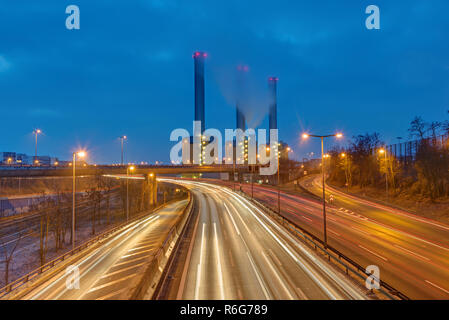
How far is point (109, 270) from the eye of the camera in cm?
1938

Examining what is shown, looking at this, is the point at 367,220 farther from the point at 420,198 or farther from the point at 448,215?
the point at 420,198

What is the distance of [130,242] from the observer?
94.3ft

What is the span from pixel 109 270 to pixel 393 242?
27156 mm

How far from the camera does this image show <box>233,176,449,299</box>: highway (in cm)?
1617

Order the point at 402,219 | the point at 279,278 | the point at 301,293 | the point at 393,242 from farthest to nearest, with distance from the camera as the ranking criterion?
the point at 402,219 → the point at 393,242 → the point at 279,278 → the point at 301,293

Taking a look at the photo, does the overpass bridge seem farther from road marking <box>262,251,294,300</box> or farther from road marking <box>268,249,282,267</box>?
road marking <box>262,251,294,300</box>

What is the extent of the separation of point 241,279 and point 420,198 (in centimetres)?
4653

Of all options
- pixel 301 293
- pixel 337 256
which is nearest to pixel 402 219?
pixel 337 256

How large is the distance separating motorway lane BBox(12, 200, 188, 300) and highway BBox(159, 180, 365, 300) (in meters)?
3.42

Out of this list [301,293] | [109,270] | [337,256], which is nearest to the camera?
[301,293]

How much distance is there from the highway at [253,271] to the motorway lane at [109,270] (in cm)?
342

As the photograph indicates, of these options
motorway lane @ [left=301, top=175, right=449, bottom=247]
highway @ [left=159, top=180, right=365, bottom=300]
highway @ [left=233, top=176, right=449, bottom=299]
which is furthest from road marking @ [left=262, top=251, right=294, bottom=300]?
motorway lane @ [left=301, top=175, right=449, bottom=247]

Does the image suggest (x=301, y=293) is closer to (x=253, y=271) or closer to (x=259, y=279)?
(x=259, y=279)
